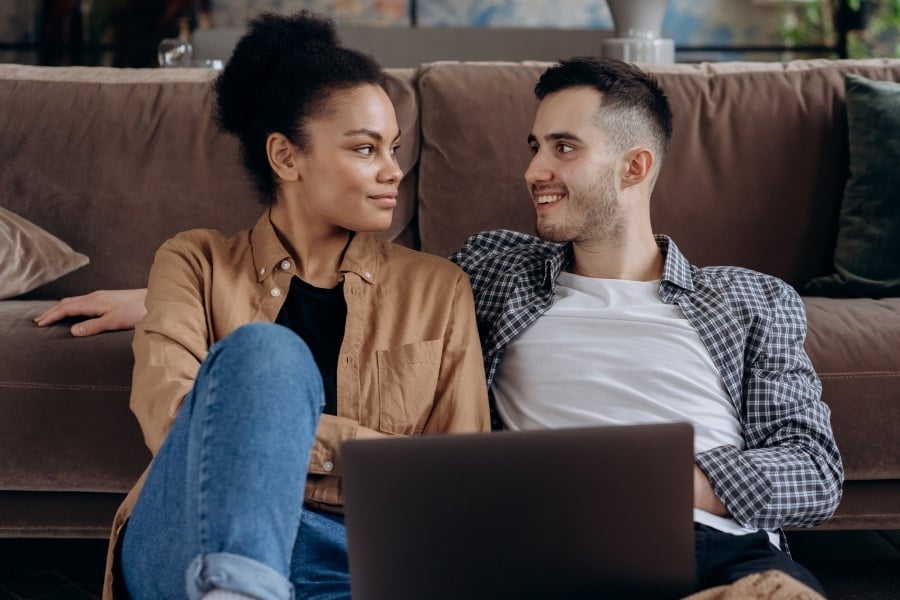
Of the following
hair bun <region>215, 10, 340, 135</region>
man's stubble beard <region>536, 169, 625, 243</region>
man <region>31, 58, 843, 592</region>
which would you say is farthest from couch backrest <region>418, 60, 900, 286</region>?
hair bun <region>215, 10, 340, 135</region>

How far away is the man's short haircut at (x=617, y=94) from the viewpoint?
1589 mm

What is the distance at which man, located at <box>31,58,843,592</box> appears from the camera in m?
1.32

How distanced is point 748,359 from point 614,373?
0.70ft

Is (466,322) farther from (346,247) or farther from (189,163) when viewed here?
(189,163)

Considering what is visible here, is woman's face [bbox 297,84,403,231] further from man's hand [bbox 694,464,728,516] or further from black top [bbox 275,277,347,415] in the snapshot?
man's hand [bbox 694,464,728,516]

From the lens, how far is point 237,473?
3.04ft

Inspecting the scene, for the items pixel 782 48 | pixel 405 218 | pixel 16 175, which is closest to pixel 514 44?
pixel 405 218

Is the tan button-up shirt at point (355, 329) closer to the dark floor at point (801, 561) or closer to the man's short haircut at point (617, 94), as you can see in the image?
the man's short haircut at point (617, 94)

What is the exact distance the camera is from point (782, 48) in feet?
19.0

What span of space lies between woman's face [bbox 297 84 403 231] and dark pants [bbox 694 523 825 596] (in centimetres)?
63

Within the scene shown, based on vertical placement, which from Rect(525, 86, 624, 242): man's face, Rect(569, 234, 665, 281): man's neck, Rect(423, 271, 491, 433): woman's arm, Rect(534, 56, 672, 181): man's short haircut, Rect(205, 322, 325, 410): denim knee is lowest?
Rect(423, 271, 491, 433): woman's arm

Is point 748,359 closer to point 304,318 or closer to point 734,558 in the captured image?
point 734,558

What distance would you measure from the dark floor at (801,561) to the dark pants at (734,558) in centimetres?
57

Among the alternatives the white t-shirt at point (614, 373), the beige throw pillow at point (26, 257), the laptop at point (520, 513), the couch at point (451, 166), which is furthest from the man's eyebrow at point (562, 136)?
the beige throw pillow at point (26, 257)
